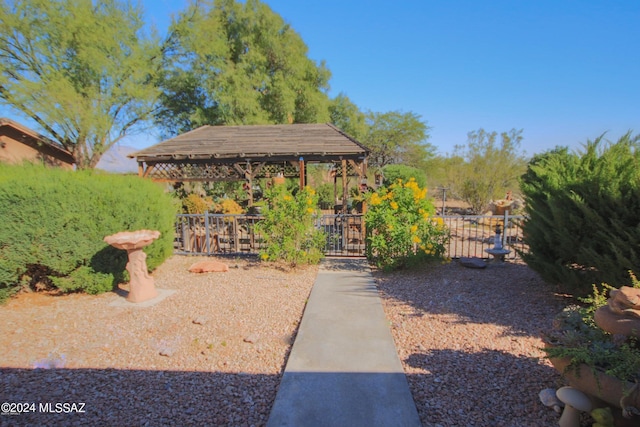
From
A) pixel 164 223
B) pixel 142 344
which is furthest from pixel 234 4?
pixel 142 344

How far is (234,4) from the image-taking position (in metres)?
20.9

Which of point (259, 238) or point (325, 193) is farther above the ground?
point (325, 193)

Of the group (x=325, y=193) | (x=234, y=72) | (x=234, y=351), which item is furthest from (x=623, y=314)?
(x=234, y=72)

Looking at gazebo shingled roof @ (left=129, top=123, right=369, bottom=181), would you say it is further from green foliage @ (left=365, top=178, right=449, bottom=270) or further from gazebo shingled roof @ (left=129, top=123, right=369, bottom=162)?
green foliage @ (left=365, top=178, right=449, bottom=270)

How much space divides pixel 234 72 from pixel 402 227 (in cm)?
1739

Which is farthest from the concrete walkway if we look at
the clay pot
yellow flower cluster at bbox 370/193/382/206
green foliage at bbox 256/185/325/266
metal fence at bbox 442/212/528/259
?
metal fence at bbox 442/212/528/259

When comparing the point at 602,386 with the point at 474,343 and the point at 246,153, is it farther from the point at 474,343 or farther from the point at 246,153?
the point at 246,153

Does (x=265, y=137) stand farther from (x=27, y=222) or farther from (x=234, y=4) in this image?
(x=234, y=4)

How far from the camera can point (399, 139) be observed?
26.7 meters

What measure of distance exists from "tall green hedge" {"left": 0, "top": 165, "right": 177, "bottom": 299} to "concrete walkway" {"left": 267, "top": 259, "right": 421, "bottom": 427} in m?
3.46

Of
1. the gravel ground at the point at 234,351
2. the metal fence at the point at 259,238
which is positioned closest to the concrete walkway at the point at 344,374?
the gravel ground at the point at 234,351

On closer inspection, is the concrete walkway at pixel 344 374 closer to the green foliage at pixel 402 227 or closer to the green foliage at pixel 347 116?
the green foliage at pixel 402 227

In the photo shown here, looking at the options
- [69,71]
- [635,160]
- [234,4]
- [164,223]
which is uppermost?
[234,4]

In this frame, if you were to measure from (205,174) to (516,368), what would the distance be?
1200cm
